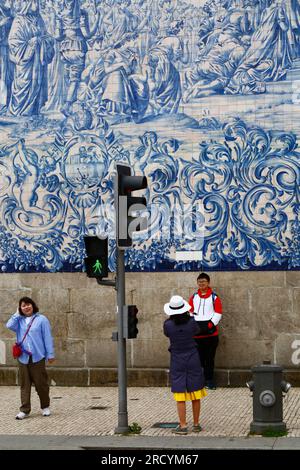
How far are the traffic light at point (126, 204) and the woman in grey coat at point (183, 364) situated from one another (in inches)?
39.4

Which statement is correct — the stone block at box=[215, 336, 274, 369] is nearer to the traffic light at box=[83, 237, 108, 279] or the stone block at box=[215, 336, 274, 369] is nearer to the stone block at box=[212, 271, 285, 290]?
the stone block at box=[212, 271, 285, 290]

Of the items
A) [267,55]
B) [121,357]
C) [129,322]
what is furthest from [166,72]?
[121,357]

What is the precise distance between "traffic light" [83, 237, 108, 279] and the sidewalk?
1974 mm

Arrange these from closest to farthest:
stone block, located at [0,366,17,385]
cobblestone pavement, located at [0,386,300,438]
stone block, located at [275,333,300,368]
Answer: cobblestone pavement, located at [0,386,300,438] → stone block, located at [275,333,300,368] → stone block, located at [0,366,17,385]

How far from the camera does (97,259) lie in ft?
42.7

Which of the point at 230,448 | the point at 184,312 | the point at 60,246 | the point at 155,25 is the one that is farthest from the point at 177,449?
the point at 155,25

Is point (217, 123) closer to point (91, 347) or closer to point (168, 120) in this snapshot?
point (168, 120)

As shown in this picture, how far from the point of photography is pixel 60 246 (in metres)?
17.1

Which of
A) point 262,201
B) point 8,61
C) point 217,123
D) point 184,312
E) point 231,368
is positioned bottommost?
point 231,368

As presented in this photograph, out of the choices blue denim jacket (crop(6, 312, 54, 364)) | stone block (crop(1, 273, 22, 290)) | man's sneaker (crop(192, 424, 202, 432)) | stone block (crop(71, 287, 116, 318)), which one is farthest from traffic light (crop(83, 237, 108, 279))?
stone block (crop(1, 273, 22, 290))

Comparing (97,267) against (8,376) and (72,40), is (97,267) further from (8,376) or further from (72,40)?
(72,40)

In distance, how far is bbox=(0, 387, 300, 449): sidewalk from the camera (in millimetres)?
12172

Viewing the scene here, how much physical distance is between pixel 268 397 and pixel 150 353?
462cm

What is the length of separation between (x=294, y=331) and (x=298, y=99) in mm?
3631
